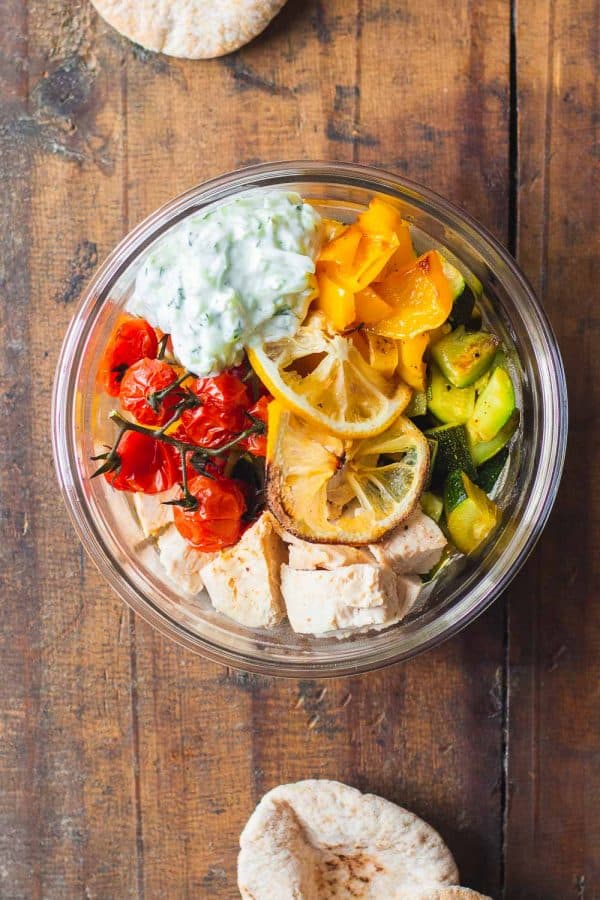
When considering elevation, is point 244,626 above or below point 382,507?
below

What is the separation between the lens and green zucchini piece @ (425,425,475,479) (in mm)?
1256

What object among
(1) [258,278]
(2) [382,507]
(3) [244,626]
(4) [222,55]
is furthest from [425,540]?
(4) [222,55]

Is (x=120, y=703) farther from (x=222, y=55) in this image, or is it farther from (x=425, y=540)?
(x=222, y=55)

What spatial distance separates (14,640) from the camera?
154 centimetres

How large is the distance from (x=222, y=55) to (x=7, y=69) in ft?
1.23

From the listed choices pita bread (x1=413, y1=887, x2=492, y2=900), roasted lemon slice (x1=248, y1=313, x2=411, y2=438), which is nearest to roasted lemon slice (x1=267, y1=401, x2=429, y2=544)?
roasted lemon slice (x1=248, y1=313, x2=411, y2=438)

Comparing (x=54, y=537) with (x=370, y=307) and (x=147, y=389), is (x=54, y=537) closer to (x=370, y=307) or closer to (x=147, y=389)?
(x=147, y=389)

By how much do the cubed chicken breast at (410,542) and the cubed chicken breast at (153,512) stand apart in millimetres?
324

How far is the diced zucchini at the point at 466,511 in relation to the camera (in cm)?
126

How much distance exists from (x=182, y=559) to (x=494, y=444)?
0.51m

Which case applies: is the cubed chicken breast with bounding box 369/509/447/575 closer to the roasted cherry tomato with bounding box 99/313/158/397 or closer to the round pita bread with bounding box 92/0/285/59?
the roasted cherry tomato with bounding box 99/313/158/397

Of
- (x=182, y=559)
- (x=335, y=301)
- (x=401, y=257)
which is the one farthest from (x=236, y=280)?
(x=182, y=559)

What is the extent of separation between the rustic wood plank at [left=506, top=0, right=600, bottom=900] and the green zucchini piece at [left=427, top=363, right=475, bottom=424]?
34 centimetres

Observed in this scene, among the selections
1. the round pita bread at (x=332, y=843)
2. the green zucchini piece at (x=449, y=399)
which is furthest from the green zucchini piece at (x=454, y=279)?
the round pita bread at (x=332, y=843)
